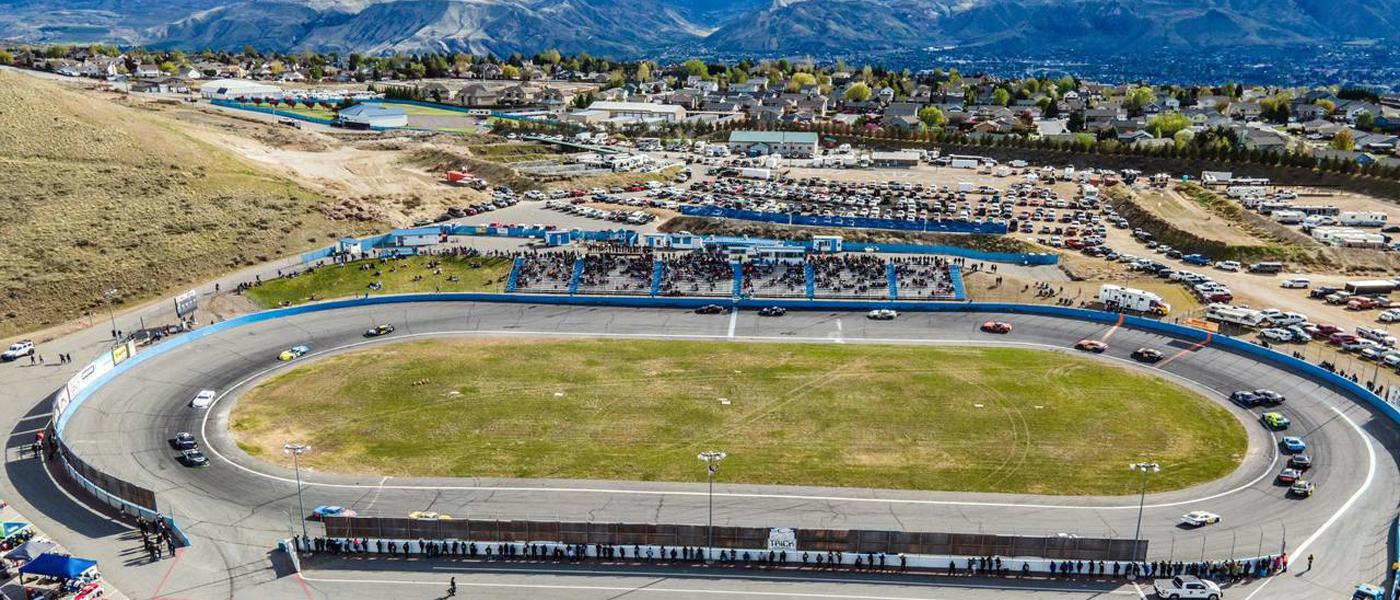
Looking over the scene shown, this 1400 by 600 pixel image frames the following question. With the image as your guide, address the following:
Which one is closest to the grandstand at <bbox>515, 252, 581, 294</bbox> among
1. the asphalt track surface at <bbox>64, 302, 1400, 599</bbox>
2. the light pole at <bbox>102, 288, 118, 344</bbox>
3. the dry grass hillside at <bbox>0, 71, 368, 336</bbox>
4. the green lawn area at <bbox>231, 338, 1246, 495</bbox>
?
the green lawn area at <bbox>231, 338, 1246, 495</bbox>

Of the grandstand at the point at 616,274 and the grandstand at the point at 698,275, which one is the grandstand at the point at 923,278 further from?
the grandstand at the point at 616,274

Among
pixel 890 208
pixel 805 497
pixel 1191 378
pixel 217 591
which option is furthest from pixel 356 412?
pixel 890 208

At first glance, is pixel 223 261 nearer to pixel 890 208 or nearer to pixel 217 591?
pixel 217 591

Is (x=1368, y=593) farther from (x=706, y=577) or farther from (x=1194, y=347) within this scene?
(x=1194, y=347)

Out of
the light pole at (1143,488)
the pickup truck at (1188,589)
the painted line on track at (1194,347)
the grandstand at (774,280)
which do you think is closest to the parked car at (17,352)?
the grandstand at (774,280)

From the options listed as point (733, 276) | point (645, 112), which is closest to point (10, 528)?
point (733, 276)
